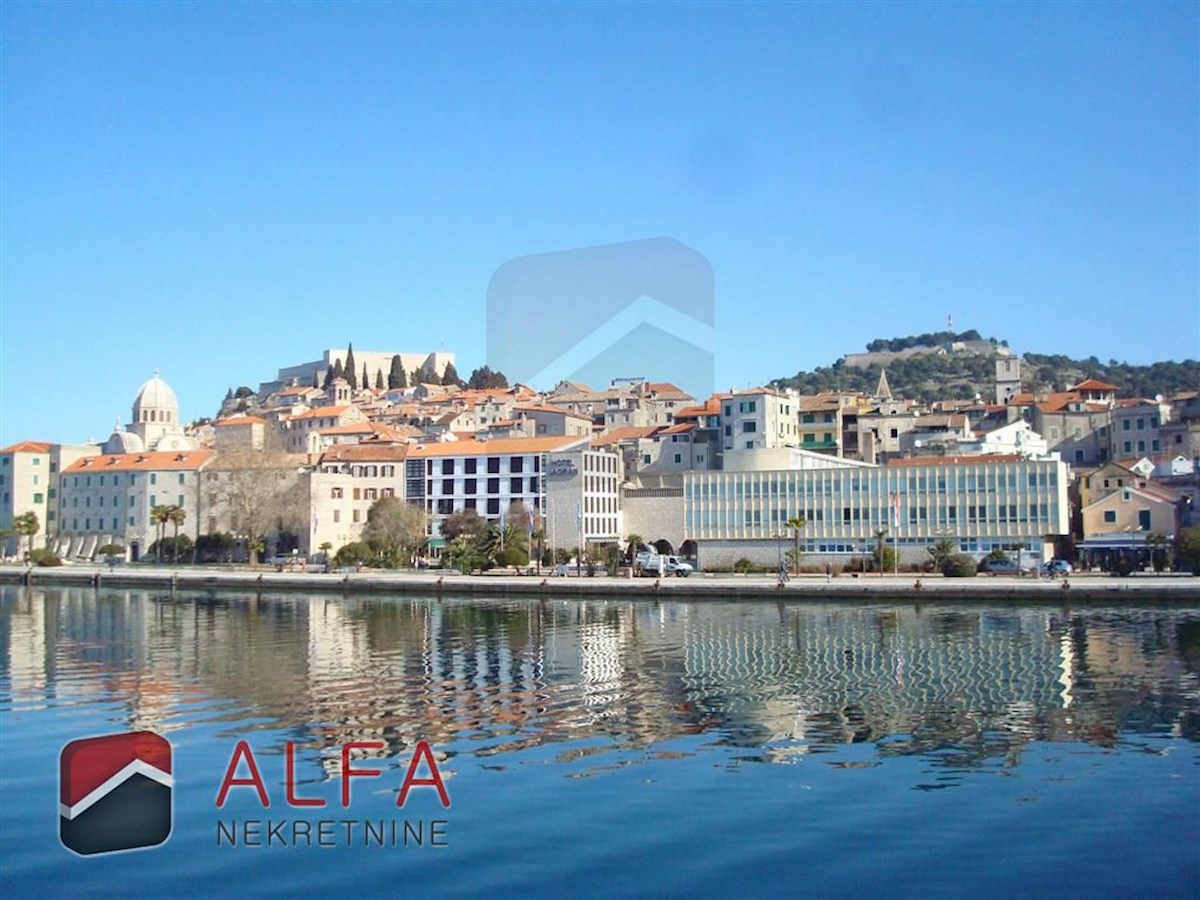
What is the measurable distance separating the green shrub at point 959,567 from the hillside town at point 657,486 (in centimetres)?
288

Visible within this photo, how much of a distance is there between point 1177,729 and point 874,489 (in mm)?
45304

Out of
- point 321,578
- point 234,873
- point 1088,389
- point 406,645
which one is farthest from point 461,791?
point 1088,389

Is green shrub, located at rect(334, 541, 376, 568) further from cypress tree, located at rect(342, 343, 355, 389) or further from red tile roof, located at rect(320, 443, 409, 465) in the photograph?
cypress tree, located at rect(342, 343, 355, 389)

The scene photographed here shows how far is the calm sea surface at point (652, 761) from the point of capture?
509 inches

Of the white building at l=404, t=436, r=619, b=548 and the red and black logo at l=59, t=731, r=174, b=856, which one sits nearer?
the red and black logo at l=59, t=731, r=174, b=856

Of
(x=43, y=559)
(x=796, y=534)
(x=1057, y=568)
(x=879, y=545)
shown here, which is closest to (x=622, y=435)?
(x=796, y=534)

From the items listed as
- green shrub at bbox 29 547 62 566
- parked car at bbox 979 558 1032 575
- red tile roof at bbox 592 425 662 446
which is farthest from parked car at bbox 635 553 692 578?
green shrub at bbox 29 547 62 566

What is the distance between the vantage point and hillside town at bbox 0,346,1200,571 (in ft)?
207

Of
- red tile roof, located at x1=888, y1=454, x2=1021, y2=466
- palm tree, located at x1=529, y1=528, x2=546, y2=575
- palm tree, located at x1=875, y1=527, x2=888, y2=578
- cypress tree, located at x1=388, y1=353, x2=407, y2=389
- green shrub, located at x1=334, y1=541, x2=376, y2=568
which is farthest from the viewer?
cypress tree, located at x1=388, y1=353, x2=407, y2=389

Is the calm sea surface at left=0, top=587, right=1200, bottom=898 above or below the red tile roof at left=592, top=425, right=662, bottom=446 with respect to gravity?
below

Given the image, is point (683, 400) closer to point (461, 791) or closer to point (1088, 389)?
point (1088, 389)

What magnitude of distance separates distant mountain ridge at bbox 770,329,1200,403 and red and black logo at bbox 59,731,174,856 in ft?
504

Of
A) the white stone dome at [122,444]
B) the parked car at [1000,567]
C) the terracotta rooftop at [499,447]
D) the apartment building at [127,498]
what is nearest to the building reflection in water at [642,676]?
the parked car at [1000,567]

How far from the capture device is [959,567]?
193 feet
